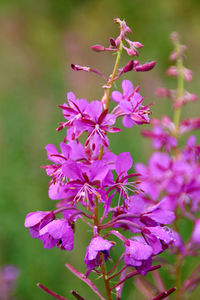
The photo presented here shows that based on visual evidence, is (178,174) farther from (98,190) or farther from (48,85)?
(48,85)

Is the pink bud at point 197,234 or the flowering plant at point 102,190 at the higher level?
the flowering plant at point 102,190

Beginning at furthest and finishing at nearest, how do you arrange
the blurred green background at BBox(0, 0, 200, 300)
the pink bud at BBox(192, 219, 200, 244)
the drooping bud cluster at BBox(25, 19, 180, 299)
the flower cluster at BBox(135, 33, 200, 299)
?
the blurred green background at BBox(0, 0, 200, 300) → the pink bud at BBox(192, 219, 200, 244) → the flower cluster at BBox(135, 33, 200, 299) → the drooping bud cluster at BBox(25, 19, 180, 299)

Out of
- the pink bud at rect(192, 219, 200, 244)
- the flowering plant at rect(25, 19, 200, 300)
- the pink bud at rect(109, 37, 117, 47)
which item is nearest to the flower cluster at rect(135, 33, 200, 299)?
the pink bud at rect(192, 219, 200, 244)

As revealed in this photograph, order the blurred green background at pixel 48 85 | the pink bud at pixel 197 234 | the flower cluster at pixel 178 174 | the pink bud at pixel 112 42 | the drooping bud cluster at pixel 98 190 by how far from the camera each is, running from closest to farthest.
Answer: the drooping bud cluster at pixel 98 190, the pink bud at pixel 112 42, the flower cluster at pixel 178 174, the pink bud at pixel 197 234, the blurred green background at pixel 48 85

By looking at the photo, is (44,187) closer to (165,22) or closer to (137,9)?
(165,22)

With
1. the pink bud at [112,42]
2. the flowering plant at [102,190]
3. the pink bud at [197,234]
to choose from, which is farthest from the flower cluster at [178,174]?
the pink bud at [112,42]

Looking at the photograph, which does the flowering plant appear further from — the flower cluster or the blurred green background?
the blurred green background

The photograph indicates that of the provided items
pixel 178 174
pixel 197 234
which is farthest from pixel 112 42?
pixel 197 234

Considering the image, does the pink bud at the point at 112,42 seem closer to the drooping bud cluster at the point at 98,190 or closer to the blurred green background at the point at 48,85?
the drooping bud cluster at the point at 98,190
